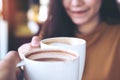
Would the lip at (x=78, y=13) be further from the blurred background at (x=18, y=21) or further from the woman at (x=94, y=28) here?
the blurred background at (x=18, y=21)

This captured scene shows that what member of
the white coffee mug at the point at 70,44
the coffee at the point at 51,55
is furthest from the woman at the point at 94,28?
the coffee at the point at 51,55

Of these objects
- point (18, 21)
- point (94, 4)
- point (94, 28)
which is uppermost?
point (94, 4)

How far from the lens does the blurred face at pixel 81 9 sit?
3.05 feet

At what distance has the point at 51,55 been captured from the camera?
318 mm

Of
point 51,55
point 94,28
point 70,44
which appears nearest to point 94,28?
point 94,28

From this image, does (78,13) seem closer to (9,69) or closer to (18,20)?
(9,69)

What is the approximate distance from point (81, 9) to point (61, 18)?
122mm

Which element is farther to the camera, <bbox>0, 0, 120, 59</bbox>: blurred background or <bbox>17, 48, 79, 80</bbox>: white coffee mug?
<bbox>0, 0, 120, 59</bbox>: blurred background

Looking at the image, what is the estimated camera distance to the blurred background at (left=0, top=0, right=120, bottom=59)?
1.49 meters

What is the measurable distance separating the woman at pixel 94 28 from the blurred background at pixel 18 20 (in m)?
0.45

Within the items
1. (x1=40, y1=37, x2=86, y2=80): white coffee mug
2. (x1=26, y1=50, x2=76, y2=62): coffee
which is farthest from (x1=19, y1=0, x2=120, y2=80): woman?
(x1=26, y1=50, x2=76, y2=62): coffee

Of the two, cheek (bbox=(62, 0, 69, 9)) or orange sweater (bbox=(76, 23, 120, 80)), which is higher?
cheek (bbox=(62, 0, 69, 9))

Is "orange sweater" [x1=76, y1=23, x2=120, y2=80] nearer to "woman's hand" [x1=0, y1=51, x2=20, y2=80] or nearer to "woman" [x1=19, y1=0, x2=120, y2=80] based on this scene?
"woman" [x1=19, y1=0, x2=120, y2=80]

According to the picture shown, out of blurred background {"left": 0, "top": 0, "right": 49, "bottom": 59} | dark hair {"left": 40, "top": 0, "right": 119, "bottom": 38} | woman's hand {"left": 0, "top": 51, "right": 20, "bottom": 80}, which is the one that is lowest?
blurred background {"left": 0, "top": 0, "right": 49, "bottom": 59}
